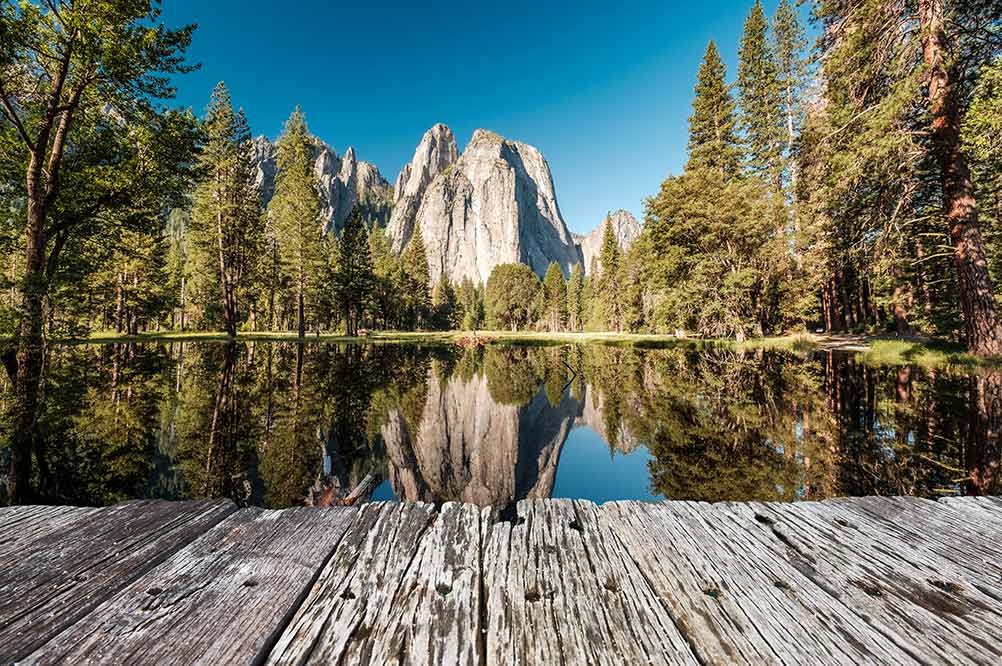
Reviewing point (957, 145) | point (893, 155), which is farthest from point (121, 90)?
point (957, 145)

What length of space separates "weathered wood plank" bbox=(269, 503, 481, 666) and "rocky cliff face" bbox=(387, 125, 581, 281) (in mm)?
130488

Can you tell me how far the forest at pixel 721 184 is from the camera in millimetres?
9055

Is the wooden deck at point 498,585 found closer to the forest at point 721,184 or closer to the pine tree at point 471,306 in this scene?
the forest at point 721,184

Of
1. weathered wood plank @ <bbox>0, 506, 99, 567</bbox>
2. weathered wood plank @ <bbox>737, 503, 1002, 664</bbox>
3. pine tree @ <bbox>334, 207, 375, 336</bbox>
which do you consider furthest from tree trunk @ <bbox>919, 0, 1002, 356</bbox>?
pine tree @ <bbox>334, 207, 375, 336</bbox>

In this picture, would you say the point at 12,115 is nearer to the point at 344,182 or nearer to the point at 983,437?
the point at 983,437

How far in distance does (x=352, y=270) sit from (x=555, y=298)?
4357 centimetres

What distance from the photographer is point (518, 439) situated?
670 centimetres

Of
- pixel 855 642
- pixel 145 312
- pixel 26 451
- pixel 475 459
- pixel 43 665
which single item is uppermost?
pixel 145 312

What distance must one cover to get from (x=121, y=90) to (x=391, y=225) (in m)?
156

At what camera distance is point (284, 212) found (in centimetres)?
3050

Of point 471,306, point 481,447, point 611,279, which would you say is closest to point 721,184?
point 481,447

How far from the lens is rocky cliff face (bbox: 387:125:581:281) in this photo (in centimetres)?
13812

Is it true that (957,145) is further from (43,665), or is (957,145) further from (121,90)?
(121,90)

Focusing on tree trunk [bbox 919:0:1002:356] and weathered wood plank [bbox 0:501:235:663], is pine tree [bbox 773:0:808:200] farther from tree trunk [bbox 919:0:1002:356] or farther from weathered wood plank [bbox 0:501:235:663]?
weathered wood plank [bbox 0:501:235:663]
